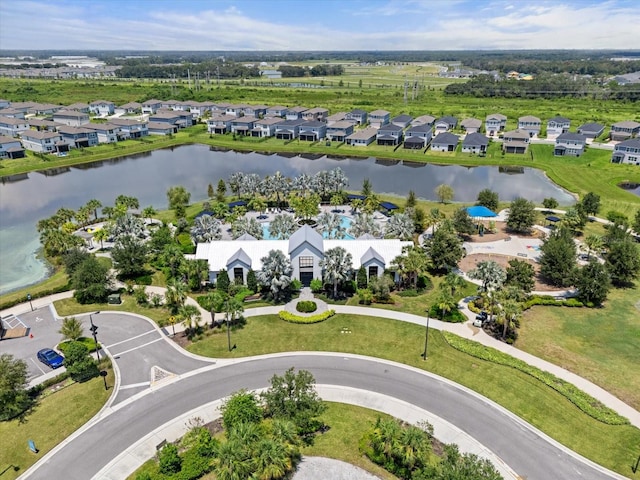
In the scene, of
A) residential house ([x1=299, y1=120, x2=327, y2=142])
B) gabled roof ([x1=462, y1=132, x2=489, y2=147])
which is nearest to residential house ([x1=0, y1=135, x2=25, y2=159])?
residential house ([x1=299, y1=120, x2=327, y2=142])

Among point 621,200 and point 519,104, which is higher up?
point 519,104

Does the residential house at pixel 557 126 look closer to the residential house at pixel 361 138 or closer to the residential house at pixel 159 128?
the residential house at pixel 361 138

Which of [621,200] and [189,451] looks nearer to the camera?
[189,451]

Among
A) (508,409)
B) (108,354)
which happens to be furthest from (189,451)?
(508,409)

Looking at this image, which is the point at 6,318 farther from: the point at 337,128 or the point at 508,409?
the point at 337,128

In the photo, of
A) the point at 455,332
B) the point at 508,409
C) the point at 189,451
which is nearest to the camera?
the point at 189,451

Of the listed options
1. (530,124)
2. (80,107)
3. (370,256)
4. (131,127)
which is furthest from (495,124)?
(80,107)
